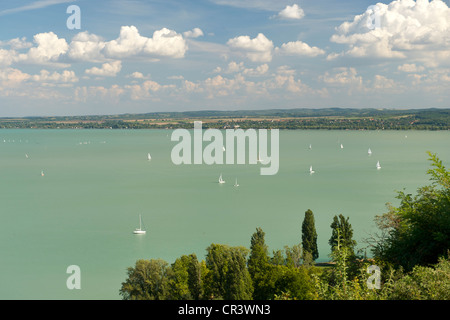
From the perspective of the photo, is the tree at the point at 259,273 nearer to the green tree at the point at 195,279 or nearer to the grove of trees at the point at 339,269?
the grove of trees at the point at 339,269

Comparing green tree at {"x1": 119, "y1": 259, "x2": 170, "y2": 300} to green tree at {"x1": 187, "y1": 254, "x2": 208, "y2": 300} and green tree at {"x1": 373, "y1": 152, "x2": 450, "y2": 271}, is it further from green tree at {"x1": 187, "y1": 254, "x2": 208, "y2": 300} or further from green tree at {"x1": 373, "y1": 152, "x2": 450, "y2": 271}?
green tree at {"x1": 373, "y1": 152, "x2": 450, "y2": 271}

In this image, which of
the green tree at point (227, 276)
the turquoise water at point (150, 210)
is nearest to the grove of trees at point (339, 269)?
the green tree at point (227, 276)

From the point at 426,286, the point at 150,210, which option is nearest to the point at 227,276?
the point at 426,286

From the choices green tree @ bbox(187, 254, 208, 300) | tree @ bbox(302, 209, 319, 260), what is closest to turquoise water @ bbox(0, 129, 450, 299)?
tree @ bbox(302, 209, 319, 260)

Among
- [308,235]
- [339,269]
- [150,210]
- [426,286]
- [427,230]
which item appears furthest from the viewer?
[150,210]

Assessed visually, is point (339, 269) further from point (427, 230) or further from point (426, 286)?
point (427, 230)

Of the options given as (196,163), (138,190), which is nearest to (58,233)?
(138,190)
